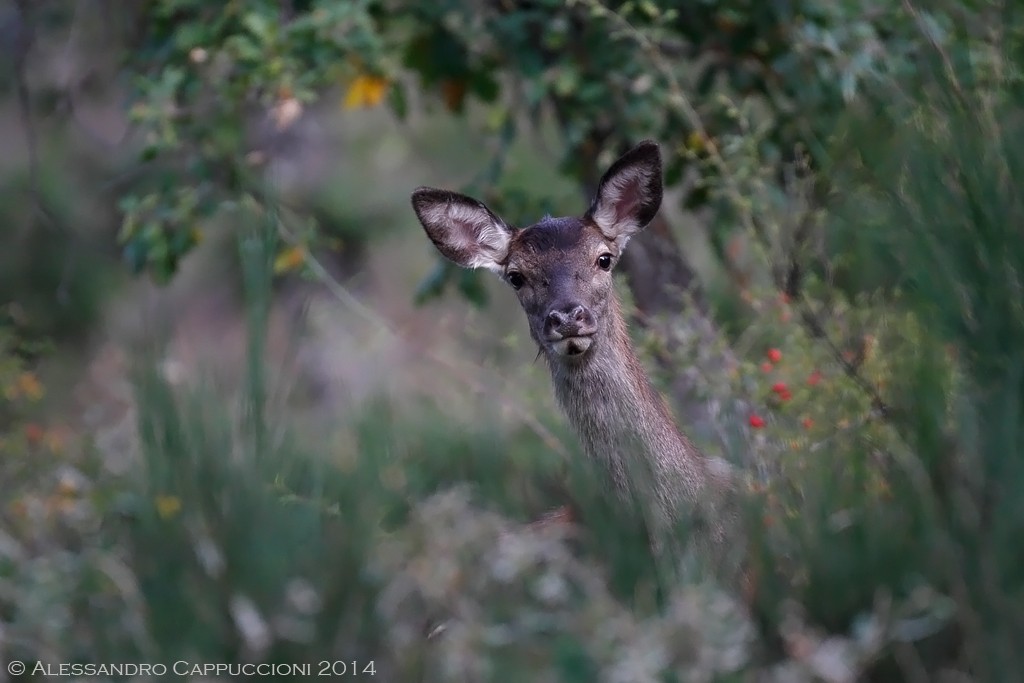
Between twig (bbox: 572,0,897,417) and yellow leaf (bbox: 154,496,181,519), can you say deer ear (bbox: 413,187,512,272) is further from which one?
yellow leaf (bbox: 154,496,181,519)

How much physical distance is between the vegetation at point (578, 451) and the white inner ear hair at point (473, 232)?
0.69 m

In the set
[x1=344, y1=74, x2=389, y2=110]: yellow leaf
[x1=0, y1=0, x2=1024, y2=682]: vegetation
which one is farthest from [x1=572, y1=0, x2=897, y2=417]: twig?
[x1=344, y1=74, x2=389, y2=110]: yellow leaf

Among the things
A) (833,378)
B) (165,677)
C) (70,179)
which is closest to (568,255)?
(833,378)

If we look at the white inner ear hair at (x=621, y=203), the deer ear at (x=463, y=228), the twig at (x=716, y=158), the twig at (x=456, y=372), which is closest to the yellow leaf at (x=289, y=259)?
the twig at (x=456, y=372)

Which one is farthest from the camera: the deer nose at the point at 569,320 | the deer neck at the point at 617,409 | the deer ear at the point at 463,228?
the deer ear at the point at 463,228

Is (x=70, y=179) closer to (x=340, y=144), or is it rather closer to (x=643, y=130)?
(x=340, y=144)

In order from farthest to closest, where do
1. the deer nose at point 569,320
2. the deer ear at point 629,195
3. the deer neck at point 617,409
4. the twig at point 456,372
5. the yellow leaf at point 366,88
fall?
1. the yellow leaf at point 366,88
2. the twig at point 456,372
3. the deer ear at point 629,195
4. the deer nose at point 569,320
5. the deer neck at point 617,409

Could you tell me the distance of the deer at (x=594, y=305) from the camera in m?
5.17

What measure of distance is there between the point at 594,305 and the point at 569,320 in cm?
24

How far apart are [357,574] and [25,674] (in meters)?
1.01

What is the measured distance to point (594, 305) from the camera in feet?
18.0

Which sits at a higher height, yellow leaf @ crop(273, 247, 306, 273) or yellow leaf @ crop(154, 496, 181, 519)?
yellow leaf @ crop(154, 496, 181, 519)

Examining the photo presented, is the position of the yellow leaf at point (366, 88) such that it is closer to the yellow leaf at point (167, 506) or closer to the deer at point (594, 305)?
the deer at point (594, 305)

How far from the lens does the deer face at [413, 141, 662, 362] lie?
5.40m
